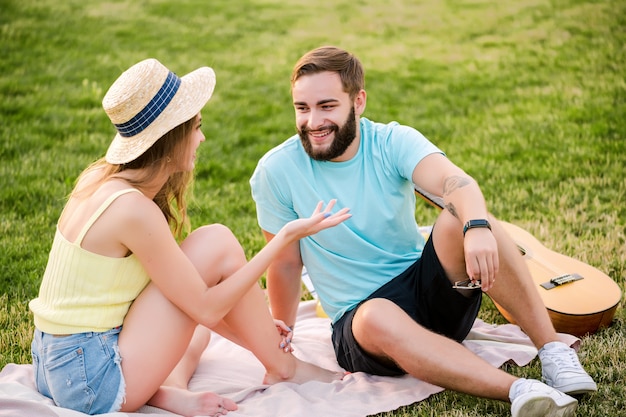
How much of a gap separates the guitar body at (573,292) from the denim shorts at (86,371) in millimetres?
1929

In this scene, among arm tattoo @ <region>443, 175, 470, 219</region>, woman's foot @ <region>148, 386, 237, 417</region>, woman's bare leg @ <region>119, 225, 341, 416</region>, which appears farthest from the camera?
arm tattoo @ <region>443, 175, 470, 219</region>

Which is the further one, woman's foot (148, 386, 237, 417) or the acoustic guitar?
the acoustic guitar

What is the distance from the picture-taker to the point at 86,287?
9.38 ft

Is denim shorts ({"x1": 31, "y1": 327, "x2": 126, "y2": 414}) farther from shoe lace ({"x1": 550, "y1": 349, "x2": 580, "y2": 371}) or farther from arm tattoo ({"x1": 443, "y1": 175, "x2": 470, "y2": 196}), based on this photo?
shoe lace ({"x1": 550, "y1": 349, "x2": 580, "y2": 371})

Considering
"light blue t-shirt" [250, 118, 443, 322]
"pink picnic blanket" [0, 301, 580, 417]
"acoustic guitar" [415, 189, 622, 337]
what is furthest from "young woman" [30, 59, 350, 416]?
"acoustic guitar" [415, 189, 622, 337]

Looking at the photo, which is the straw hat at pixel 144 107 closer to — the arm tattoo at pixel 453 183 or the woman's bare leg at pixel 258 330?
the woman's bare leg at pixel 258 330

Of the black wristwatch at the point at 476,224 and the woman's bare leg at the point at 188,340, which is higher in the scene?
the black wristwatch at the point at 476,224

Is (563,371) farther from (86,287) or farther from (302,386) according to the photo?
(86,287)

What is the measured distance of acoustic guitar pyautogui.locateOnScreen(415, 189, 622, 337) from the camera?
3.70m

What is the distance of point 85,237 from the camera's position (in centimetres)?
283

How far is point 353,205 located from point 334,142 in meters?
0.31

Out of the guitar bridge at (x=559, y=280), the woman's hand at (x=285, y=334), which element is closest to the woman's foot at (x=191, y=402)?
the woman's hand at (x=285, y=334)

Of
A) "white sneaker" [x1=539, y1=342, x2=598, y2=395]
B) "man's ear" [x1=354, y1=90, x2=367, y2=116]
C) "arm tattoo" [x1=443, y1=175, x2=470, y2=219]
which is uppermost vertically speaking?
"man's ear" [x1=354, y1=90, x2=367, y2=116]

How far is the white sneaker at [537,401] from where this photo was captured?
9.02ft
